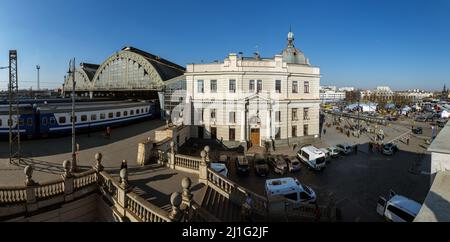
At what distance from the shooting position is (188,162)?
15.5 m

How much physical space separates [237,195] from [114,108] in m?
22.6

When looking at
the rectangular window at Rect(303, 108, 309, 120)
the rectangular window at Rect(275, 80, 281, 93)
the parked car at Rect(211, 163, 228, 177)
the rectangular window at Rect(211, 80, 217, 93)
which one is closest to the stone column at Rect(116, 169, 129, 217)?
the parked car at Rect(211, 163, 228, 177)

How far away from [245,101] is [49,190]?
2557 centimetres

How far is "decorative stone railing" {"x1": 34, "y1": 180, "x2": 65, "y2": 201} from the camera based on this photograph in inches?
386

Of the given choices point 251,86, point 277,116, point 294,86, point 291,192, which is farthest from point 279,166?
point 294,86

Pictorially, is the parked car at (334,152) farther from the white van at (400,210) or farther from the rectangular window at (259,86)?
the white van at (400,210)

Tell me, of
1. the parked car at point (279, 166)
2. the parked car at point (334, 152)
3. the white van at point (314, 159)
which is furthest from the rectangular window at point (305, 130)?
the parked car at point (279, 166)

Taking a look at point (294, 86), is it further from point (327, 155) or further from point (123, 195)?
point (123, 195)

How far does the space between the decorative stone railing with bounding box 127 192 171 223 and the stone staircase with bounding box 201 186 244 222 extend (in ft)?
9.71

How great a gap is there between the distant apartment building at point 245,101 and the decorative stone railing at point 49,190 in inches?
956

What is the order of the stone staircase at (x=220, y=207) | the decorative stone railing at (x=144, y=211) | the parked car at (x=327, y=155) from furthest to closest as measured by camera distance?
1. the parked car at (x=327, y=155)
2. the stone staircase at (x=220, y=207)
3. the decorative stone railing at (x=144, y=211)

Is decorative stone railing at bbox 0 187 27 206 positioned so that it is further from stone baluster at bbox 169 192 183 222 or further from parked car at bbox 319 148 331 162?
parked car at bbox 319 148 331 162

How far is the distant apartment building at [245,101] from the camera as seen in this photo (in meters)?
33.3
